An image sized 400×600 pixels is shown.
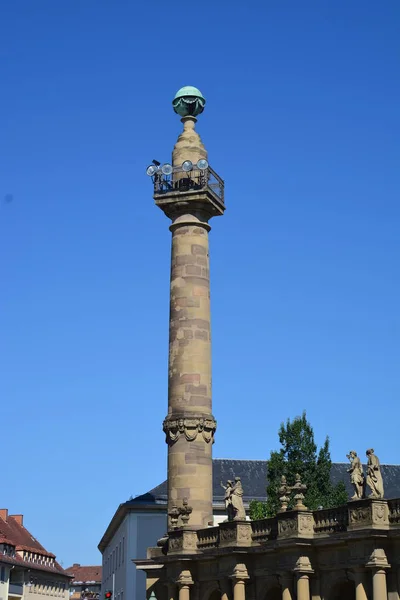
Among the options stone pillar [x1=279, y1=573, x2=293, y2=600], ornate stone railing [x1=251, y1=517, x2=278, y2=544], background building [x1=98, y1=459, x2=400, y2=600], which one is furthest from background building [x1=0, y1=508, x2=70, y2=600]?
stone pillar [x1=279, y1=573, x2=293, y2=600]

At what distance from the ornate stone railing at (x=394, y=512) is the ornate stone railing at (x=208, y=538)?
34.5 feet

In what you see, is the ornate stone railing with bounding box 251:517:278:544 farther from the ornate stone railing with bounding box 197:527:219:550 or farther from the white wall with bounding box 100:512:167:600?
the white wall with bounding box 100:512:167:600

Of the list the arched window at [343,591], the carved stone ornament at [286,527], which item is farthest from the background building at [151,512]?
the arched window at [343,591]

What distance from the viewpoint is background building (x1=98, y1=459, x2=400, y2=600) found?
71000mm

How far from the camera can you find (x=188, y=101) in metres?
51.4

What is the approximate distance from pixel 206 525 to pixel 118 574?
119 ft

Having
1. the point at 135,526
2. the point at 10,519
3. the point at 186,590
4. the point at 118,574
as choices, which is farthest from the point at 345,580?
the point at 10,519

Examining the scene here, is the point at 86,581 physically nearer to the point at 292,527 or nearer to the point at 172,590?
the point at 172,590

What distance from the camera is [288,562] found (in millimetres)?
37750

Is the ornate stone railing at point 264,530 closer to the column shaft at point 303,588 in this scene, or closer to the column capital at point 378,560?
the column shaft at point 303,588

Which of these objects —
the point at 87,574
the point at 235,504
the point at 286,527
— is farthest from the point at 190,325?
the point at 87,574

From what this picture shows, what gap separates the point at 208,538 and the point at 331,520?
870 centimetres

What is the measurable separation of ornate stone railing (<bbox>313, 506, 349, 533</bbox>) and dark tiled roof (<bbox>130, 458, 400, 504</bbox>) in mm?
39074

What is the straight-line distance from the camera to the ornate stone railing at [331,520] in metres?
35.3
